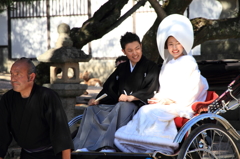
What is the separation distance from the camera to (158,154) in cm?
411

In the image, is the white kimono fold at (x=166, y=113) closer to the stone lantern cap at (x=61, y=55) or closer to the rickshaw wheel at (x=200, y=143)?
the rickshaw wheel at (x=200, y=143)

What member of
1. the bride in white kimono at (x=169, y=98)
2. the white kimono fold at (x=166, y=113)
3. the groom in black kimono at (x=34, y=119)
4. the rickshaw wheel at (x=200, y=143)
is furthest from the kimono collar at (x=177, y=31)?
the groom in black kimono at (x=34, y=119)

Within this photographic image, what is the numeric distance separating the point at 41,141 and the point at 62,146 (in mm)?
226

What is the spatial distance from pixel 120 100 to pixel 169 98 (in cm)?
56

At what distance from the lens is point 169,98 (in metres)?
4.64

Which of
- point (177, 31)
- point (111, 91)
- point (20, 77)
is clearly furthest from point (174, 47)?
point (20, 77)

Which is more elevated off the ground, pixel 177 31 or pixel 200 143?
pixel 177 31

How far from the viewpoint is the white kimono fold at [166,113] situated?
431 centimetres

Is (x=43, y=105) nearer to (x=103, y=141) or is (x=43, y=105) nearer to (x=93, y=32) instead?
(x=103, y=141)

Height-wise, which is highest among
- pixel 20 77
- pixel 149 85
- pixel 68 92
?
pixel 20 77

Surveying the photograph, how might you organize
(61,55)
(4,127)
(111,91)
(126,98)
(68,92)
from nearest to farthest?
(4,127), (126,98), (111,91), (61,55), (68,92)

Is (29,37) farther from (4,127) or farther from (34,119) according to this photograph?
(34,119)

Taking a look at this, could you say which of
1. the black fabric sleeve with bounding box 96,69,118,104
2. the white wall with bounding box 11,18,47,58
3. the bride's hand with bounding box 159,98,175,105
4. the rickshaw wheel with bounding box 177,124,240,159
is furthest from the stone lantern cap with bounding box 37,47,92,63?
the white wall with bounding box 11,18,47,58

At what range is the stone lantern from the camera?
7207 mm
